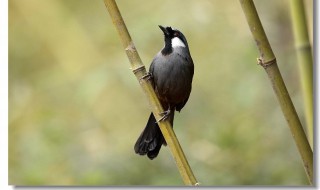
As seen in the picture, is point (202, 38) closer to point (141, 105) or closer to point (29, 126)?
point (141, 105)

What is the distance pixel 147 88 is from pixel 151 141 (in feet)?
1.44

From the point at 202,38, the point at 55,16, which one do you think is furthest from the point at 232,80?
the point at 55,16

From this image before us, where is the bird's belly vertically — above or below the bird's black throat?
below

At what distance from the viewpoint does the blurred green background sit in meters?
2.48

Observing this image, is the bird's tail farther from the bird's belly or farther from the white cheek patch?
the white cheek patch

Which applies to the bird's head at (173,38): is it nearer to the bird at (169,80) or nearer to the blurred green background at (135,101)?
the bird at (169,80)

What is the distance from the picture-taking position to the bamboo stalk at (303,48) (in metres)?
1.84

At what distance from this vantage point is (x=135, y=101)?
8.62ft

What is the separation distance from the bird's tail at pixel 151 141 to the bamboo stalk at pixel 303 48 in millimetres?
563

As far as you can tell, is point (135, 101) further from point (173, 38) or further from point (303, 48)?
point (303, 48)

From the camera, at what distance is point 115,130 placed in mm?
2594

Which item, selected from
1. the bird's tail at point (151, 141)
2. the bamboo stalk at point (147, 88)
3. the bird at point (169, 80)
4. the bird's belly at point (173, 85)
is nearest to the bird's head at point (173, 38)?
the bird at point (169, 80)

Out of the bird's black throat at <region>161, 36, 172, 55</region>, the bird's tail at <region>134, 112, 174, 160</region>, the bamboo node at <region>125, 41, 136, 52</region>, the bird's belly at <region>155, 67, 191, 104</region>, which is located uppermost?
the bamboo node at <region>125, 41, 136, 52</region>

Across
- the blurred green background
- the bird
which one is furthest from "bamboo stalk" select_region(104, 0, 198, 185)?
the blurred green background
